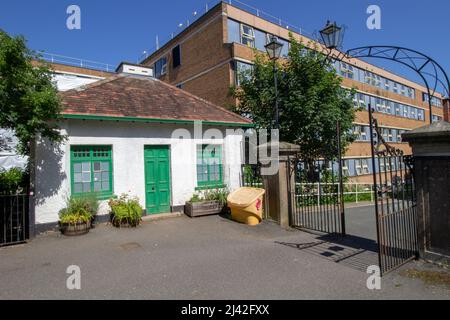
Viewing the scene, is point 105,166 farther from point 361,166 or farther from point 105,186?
point 361,166

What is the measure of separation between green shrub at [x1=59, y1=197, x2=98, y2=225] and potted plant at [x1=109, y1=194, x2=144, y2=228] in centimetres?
56

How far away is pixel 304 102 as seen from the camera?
13508mm

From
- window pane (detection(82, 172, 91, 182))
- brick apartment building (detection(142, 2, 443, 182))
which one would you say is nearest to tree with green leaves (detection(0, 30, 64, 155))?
window pane (detection(82, 172, 91, 182))

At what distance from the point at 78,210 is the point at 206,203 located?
3990 mm

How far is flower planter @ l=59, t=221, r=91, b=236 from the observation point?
8477mm

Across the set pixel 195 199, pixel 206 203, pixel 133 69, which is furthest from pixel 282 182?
pixel 133 69

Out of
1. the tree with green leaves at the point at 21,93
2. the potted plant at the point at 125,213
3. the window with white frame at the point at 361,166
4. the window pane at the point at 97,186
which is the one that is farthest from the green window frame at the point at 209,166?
the window with white frame at the point at 361,166

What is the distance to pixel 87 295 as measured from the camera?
4.86 m

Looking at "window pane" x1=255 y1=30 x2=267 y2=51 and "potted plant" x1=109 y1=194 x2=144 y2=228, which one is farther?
"window pane" x1=255 y1=30 x2=267 y2=51

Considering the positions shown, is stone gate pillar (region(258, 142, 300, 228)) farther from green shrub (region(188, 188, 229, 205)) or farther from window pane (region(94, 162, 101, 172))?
window pane (region(94, 162, 101, 172))

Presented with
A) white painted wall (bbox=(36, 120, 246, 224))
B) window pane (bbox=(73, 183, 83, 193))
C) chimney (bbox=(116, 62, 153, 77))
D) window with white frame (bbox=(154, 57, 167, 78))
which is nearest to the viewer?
white painted wall (bbox=(36, 120, 246, 224))

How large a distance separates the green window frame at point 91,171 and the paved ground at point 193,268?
146cm

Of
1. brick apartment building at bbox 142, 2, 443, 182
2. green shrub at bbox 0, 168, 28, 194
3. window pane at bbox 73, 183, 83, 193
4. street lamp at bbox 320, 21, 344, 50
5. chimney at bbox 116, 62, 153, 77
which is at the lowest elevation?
window pane at bbox 73, 183, 83, 193

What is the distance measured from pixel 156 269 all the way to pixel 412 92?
1792 inches
